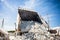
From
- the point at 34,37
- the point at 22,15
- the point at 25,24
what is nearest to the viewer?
the point at 34,37

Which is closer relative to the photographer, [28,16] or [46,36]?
[46,36]

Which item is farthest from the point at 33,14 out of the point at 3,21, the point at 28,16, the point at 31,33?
the point at 3,21

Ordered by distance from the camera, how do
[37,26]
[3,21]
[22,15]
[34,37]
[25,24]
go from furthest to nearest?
[3,21] < [22,15] < [25,24] < [37,26] < [34,37]

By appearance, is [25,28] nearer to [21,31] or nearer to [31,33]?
[21,31]

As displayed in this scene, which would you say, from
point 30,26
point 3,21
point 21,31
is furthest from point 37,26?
point 3,21

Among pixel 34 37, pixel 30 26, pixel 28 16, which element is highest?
pixel 28 16

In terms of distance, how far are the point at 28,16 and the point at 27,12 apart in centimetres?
57

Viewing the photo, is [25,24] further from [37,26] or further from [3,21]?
[3,21]

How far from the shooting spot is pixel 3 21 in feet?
90.8

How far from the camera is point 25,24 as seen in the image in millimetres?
16672

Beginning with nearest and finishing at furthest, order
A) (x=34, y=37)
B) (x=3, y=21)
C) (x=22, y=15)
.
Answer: (x=34, y=37)
(x=22, y=15)
(x=3, y=21)

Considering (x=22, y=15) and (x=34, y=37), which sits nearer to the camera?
(x=34, y=37)

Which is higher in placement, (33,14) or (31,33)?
(33,14)

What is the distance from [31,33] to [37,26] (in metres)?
1.67
